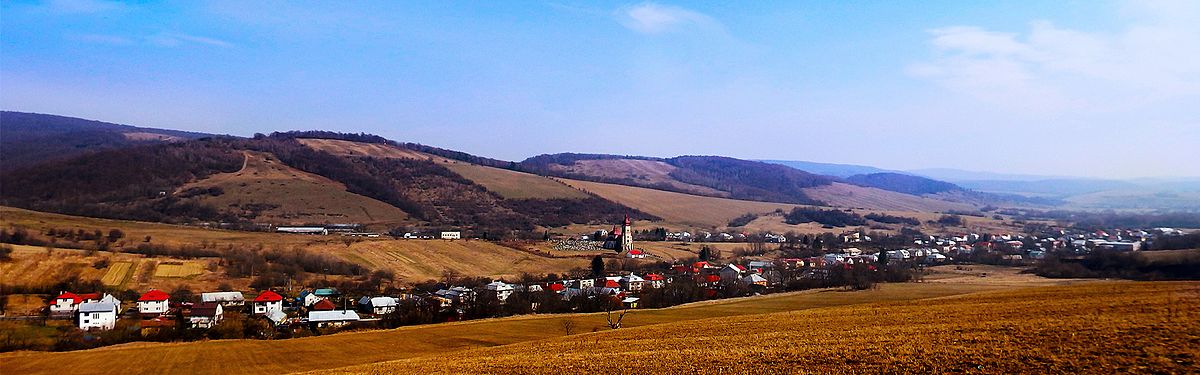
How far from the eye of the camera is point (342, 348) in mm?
39000

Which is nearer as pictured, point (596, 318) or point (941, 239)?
point (596, 318)

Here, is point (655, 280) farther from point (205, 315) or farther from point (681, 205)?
point (681, 205)

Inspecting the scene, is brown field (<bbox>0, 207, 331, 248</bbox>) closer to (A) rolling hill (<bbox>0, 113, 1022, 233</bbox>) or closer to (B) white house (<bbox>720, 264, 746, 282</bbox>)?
(A) rolling hill (<bbox>0, 113, 1022, 233</bbox>)

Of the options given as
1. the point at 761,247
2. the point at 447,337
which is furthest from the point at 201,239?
the point at 761,247

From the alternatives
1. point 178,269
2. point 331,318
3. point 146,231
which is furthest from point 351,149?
point 331,318

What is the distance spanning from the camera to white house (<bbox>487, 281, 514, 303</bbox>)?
61428mm

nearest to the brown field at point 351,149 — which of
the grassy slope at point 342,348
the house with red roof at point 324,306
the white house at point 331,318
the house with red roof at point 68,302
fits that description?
the house with red roof at point 68,302

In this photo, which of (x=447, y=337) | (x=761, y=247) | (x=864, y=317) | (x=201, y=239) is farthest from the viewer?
(x=761, y=247)

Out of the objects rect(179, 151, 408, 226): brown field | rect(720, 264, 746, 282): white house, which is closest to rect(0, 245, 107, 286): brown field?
rect(179, 151, 408, 226): brown field

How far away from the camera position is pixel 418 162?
180m

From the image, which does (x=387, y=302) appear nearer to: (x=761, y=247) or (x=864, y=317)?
(x=864, y=317)

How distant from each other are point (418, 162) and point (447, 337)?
142102 millimetres

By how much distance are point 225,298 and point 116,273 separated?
13.2 m

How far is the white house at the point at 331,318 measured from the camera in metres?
50.4
